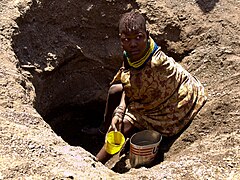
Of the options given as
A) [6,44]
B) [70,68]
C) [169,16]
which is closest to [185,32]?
[169,16]

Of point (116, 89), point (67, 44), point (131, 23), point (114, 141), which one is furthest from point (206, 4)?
point (114, 141)

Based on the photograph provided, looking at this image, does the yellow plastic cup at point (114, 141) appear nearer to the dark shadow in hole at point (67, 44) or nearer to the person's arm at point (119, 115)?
the person's arm at point (119, 115)

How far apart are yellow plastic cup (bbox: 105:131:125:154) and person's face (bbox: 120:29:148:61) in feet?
1.57

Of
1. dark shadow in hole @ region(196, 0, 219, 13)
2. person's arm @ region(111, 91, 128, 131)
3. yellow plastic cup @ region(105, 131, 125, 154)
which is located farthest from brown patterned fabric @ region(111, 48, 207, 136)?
dark shadow in hole @ region(196, 0, 219, 13)

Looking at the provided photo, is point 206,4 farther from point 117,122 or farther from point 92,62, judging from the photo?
point 117,122

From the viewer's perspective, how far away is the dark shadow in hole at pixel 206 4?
3.61 metres

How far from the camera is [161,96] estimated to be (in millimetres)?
2611

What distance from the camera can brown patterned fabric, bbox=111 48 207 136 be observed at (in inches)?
101

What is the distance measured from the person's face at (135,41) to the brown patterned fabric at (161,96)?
3.9 inches

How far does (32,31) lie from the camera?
10.8ft

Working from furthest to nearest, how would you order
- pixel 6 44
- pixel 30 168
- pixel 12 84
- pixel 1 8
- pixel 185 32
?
pixel 185 32 < pixel 1 8 < pixel 6 44 < pixel 12 84 < pixel 30 168

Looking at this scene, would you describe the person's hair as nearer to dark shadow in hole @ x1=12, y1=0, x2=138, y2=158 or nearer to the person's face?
the person's face

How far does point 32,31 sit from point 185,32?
1.21 metres

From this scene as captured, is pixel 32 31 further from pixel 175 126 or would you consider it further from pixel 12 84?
pixel 175 126
